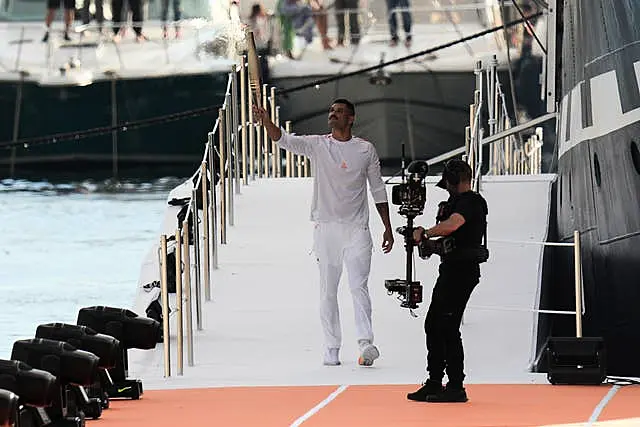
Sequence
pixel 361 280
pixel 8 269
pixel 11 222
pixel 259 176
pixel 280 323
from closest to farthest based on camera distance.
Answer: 1. pixel 361 280
2. pixel 280 323
3. pixel 259 176
4. pixel 8 269
5. pixel 11 222

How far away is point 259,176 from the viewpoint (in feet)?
51.5

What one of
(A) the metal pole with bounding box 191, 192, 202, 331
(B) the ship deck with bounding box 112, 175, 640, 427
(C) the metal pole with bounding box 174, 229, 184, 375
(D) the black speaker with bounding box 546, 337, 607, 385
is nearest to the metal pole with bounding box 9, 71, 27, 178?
(B) the ship deck with bounding box 112, 175, 640, 427

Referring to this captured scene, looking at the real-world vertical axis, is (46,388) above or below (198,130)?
below

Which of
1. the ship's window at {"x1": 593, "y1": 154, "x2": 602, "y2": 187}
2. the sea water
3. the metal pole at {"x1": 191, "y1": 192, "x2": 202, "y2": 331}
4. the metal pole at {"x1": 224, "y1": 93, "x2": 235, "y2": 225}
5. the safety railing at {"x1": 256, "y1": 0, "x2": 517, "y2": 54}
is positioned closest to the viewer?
the ship's window at {"x1": 593, "y1": 154, "x2": 602, "y2": 187}

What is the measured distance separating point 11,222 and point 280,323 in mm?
12318

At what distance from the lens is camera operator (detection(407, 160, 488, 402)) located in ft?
28.8

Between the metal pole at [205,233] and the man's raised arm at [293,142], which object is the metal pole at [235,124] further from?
the man's raised arm at [293,142]

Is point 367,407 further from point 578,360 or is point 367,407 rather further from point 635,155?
point 635,155

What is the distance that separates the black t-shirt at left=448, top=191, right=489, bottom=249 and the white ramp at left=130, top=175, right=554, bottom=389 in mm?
1198

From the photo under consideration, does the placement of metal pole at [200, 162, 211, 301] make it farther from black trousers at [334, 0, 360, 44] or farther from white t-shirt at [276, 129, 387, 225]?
black trousers at [334, 0, 360, 44]

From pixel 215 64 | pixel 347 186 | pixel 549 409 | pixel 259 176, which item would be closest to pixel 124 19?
pixel 215 64

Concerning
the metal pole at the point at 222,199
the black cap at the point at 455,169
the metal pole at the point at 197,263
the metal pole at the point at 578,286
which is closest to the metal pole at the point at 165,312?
the metal pole at the point at 197,263

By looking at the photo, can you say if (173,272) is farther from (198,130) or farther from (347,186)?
(198,130)

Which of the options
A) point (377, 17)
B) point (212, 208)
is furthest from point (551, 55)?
point (377, 17)
